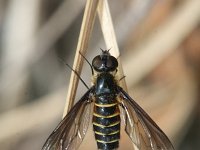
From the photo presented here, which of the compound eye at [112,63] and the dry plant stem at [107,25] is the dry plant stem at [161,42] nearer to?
the compound eye at [112,63]

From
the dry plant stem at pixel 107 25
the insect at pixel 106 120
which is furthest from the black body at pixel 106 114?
the dry plant stem at pixel 107 25

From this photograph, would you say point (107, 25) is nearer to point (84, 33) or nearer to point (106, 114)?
point (84, 33)

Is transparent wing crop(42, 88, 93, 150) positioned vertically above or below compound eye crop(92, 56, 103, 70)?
below

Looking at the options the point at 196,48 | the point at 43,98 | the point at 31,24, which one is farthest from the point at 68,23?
the point at 196,48

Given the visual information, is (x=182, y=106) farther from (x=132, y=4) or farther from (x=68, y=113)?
(x=68, y=113)

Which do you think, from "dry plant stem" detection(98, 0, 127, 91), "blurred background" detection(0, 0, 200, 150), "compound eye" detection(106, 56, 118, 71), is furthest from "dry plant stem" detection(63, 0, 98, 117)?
"blurred background" detection(0, 0, 200, 150)

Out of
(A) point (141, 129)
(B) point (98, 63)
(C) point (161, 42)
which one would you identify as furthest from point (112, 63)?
(C) point (161, 42)

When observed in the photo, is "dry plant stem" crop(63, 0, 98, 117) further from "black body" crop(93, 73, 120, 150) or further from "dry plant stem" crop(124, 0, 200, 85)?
"dry plant stem" crop(124, 0, 200, 85)

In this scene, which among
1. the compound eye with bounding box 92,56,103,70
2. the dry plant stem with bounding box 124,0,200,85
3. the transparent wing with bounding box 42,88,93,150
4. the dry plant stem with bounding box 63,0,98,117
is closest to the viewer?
the dry plant stem with bounding box 63,0,98,117
